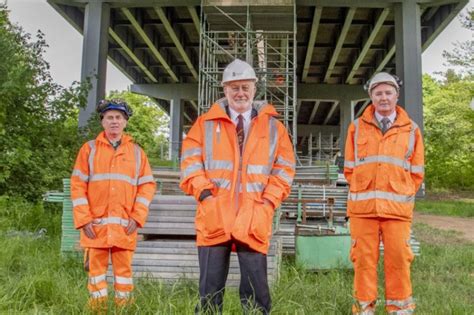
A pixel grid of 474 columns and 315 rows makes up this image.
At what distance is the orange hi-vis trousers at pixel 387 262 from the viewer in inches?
133

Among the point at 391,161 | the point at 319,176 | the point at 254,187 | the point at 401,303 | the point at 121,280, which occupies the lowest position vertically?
the point at 401,303

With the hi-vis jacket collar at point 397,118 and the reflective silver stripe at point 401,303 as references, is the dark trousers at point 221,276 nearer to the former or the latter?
the reflective silver stripe at point 401,303

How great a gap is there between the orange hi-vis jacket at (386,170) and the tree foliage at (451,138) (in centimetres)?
1577

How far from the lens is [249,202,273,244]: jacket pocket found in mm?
2752

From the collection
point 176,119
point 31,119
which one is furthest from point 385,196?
point 176,119

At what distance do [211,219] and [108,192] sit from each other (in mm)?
1004

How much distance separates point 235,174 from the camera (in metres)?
2.85

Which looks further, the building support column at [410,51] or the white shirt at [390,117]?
the building support column at [410,51]

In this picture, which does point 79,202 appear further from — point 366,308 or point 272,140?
point 366,308

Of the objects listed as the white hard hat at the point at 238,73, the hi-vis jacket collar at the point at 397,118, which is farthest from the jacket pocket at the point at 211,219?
the hi-vis jacket collar at the point at 397,118

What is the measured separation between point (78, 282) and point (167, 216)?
1258 millimetres

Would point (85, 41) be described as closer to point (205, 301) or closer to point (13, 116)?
point (13, 116)

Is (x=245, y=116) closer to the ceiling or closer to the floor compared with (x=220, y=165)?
closer to the ceiling

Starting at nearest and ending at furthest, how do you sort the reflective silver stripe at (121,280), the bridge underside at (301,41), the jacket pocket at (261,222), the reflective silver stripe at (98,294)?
the jacket pocket at (261,222), the reflective silver stripe at (98,294), the reflective silver stripe at (121,280), the bridge underside at (301,41)
